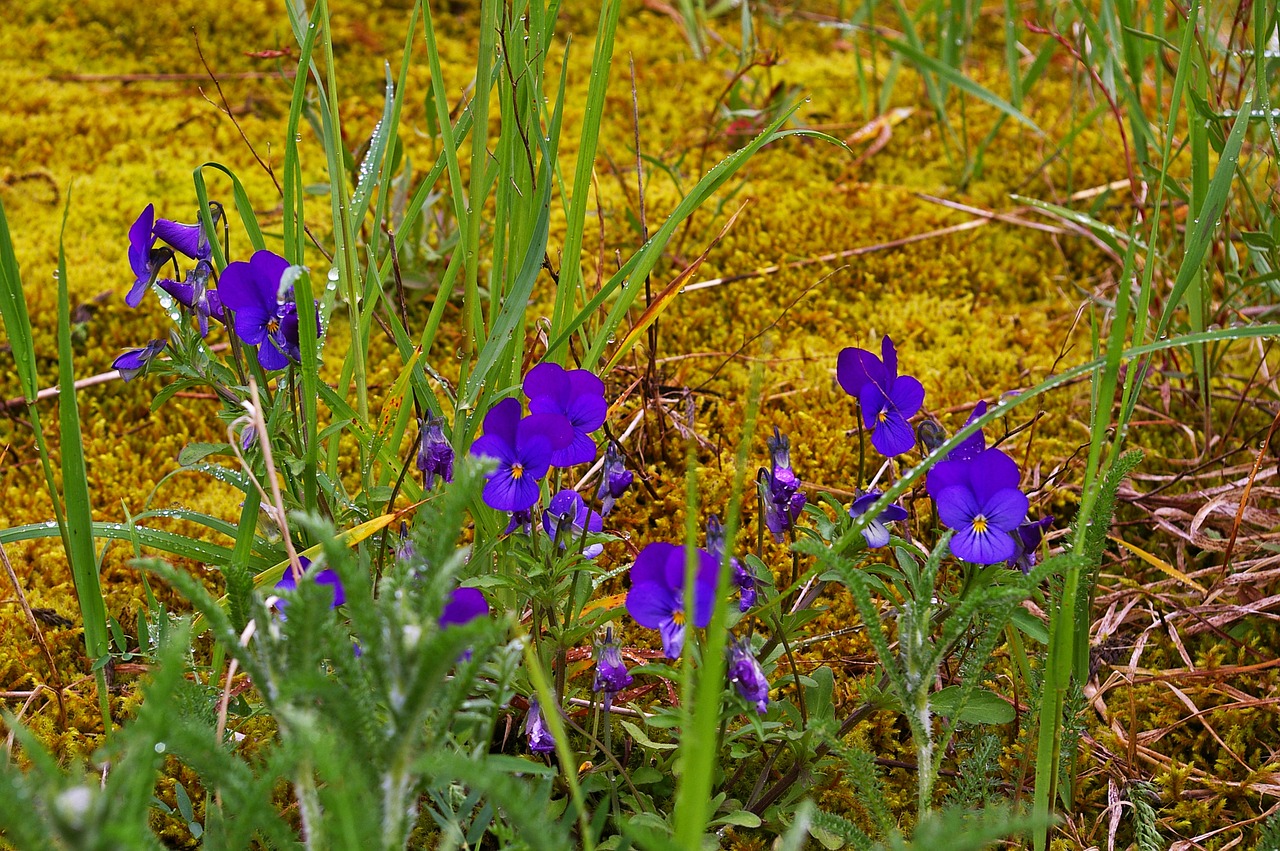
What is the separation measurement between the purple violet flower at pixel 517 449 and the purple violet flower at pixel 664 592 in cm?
18

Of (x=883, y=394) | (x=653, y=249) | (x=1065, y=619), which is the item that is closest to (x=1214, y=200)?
(x=883, y=394)

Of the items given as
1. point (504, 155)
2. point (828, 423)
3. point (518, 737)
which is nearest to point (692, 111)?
point (828, 423)

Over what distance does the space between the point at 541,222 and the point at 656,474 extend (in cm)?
Answer: 74

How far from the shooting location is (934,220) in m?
2.86

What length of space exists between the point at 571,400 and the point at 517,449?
0.12 m

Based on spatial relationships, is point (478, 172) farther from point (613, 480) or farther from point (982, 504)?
point (982, 504)

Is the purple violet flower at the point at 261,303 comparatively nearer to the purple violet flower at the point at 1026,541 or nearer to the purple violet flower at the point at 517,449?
the purple violet flower at the point at 517,449

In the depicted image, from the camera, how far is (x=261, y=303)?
140 cm

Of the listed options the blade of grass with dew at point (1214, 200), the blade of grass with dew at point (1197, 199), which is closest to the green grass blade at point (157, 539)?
the blade of grass with dew at point (1214, 200)

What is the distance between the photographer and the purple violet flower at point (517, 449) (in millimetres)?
1256

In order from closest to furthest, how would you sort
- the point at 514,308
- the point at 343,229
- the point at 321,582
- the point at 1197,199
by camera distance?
the point at 321,582 < the point at 514,308 < the point at 343,229 < the point at 1197,199

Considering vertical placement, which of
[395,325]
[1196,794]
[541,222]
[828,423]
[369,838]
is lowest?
[1196,794]

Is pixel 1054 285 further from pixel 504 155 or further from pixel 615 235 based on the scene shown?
pixel 504 155

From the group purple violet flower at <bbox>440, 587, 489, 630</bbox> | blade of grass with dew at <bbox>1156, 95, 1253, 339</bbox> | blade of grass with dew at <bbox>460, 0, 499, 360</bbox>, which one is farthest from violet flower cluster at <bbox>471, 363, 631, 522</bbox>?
Result: blade of grass with dew at <bbox>1156, 95, 1253, 339</bbox>
